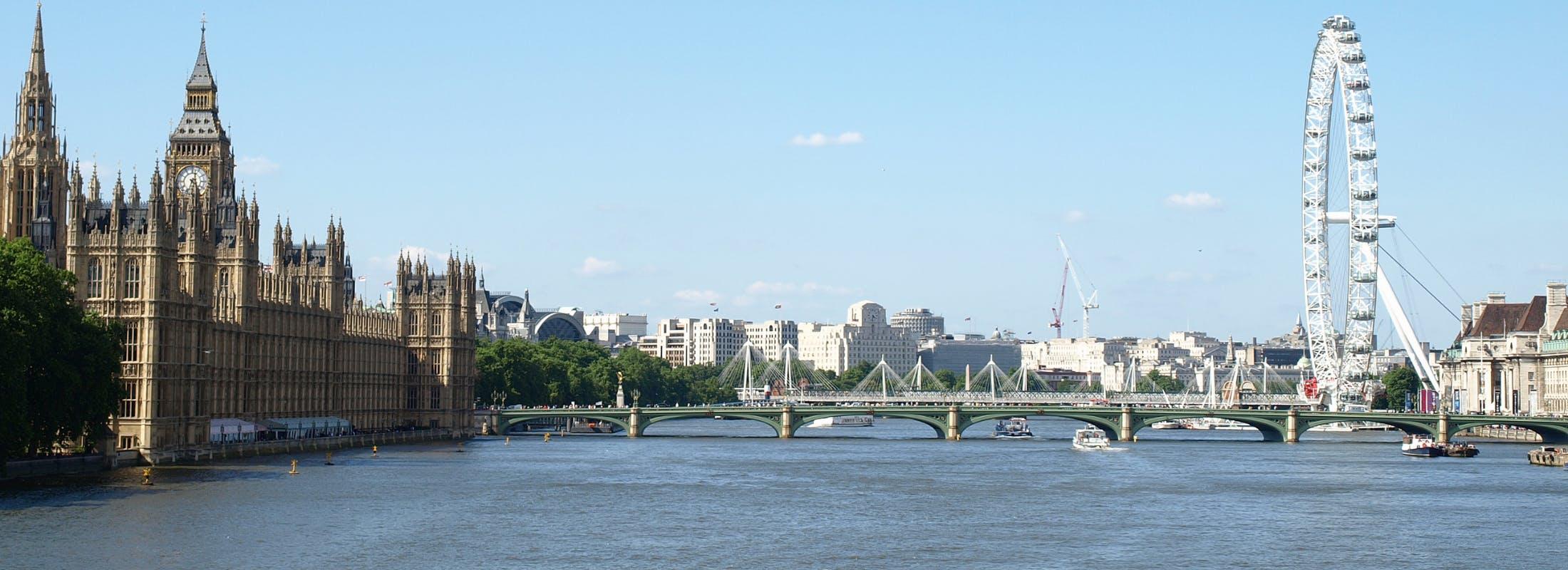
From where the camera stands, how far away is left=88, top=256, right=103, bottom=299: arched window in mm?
86375

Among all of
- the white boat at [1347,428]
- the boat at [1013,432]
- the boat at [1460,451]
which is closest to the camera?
the boat at [1460,451]

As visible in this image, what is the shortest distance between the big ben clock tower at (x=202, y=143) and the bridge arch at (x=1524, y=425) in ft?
247

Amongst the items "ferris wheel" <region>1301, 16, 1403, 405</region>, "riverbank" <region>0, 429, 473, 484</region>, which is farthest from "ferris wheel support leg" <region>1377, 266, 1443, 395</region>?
"riverbank" <region>0, 429, 473, 484</region>

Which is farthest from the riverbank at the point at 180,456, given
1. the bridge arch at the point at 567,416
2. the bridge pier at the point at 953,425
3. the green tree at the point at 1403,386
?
the green tree at the point at 1403,386

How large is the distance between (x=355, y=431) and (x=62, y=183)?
84.2 feet

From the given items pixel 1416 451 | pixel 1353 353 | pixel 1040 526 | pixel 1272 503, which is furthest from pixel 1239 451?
pixel 1040 526

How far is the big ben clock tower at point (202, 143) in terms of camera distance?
424ft

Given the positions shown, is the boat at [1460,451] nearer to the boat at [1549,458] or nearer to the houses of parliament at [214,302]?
the boat at [1549,458]

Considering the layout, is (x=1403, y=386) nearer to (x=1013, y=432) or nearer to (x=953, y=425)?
(x=1013, y=432)

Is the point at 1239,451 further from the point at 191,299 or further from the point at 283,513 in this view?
the point at 283,513

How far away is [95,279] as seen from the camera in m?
86.4

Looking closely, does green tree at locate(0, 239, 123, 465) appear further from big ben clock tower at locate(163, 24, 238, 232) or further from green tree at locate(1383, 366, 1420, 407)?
green tree at locate(1383, 366, 1420, 407)

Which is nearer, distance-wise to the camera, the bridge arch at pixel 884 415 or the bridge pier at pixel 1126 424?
the bridge arch at pixel 884 415

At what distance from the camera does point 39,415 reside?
75.1 m
